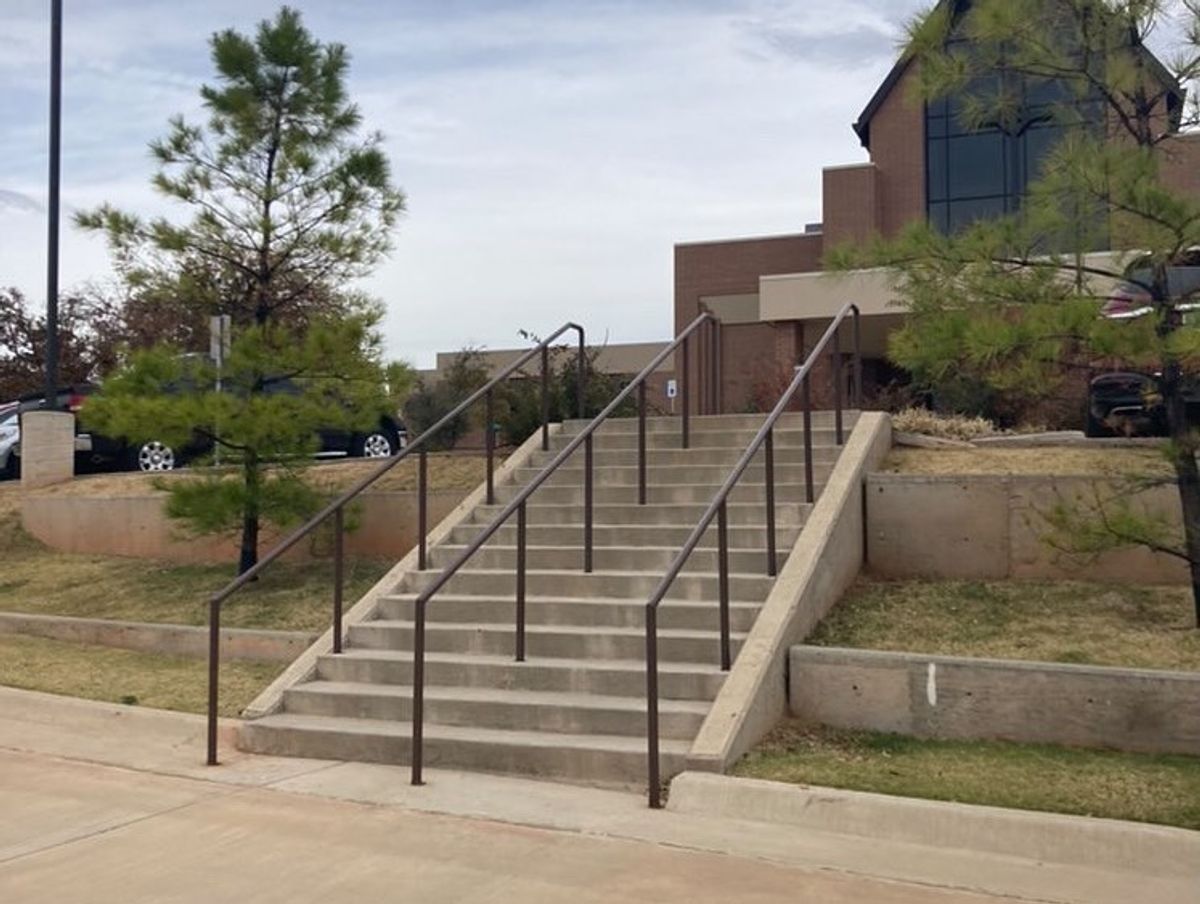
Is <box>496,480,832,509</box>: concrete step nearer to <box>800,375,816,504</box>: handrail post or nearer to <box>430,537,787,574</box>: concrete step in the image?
<box>800,375,816,504</box>: handrail post

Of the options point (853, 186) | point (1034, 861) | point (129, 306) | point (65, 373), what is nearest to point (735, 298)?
point (853, 186)

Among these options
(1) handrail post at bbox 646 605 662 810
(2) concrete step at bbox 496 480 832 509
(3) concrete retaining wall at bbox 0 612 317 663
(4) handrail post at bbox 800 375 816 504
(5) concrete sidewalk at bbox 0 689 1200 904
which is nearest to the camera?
(5) concrete sidewalk at bbox 0 689 1200 904

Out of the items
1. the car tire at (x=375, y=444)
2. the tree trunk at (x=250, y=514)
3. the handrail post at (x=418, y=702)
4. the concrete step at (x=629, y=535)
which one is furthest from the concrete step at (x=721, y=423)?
the car tire at (x=375, y=444)

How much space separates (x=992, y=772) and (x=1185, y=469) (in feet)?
8.98

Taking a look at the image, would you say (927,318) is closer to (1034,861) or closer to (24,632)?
(1034,861)

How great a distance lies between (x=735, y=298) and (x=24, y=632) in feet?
68.8

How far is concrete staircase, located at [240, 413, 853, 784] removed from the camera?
675 cm

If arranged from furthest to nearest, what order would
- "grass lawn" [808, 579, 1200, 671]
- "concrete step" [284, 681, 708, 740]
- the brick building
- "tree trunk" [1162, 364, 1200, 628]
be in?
the brick building, "tree trunk" [1162, 364, 1200, 628], "grass lawn" [808, 579, 1200, 671], "concrete step" [284, 681, 708, 740]

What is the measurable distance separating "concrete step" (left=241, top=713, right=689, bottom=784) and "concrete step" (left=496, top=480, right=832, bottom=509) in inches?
118

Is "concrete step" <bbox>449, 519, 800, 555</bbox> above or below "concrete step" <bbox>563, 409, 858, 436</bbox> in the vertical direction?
below

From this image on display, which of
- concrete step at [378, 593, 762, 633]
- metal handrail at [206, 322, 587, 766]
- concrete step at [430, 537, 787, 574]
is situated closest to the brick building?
metal handrail at [206, 322, 587, 766]

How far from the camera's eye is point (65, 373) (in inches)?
1296

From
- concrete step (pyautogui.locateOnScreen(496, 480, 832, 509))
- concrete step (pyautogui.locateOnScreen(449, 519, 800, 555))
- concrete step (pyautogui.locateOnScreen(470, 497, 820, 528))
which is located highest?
concrete step (pyautogui.locateOnScreen(496, 480, 832, 509))

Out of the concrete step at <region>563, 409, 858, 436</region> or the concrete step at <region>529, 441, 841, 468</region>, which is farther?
the concrete step at <region>563, 409, 858, 436</region>
